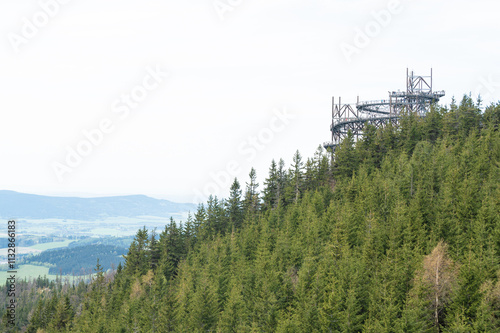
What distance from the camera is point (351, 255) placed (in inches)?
1961

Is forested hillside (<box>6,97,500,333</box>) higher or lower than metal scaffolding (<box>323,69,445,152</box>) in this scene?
lower

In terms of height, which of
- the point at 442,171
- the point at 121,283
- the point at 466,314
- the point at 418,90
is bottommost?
the point at 121,283

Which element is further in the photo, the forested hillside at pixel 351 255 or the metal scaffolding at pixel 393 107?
the metal scaffolding at pixel 393 107

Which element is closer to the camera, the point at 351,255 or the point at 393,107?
the point at 351,255

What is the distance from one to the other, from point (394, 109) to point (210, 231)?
192 feet

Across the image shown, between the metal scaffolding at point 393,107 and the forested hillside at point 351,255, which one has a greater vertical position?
the metal scaffolding at point 393,107

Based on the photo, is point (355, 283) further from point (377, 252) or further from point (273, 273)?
point (273, 273)

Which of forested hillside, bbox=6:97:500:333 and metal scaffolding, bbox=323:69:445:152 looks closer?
forested hillside, bbox=6:97:500:333

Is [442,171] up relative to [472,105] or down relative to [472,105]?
down

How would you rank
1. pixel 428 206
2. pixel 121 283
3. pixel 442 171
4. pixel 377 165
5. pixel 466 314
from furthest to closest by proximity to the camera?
pixel 377 165 < pixel 121 283 < pixel 442 171 < pixel 428 206 < pixel 466 314

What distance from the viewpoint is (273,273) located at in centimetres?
4934

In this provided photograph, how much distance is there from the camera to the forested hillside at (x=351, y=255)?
36625 mm

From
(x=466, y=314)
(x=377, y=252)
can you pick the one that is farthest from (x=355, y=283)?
(x=466, y=314)

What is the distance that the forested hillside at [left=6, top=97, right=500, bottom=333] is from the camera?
36.6 metres
